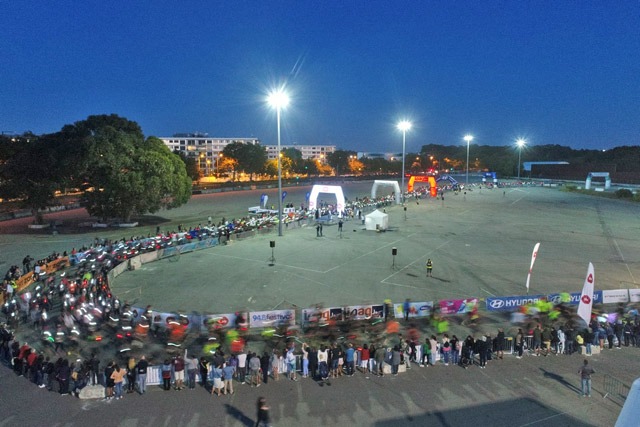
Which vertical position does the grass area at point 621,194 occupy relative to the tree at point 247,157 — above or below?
below

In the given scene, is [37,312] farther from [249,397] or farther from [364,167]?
[364,167]

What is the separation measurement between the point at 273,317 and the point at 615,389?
34.9 feet

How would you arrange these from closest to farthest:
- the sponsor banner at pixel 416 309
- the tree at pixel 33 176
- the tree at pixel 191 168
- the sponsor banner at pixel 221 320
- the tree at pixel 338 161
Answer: the sponsor banner at pixel 221 320
the sponsor banner at pixel 416 309
the tree at pixel 33 176
the tree at pixel 191 168
the tree at pixel 338 161

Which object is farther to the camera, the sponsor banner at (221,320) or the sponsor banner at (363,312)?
the sponsor banner at (363,312)

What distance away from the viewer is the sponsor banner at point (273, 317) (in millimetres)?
15055

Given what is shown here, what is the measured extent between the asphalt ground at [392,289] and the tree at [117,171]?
3.52 m

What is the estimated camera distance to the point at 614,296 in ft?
59.6

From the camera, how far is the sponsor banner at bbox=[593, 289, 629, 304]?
1808 cm

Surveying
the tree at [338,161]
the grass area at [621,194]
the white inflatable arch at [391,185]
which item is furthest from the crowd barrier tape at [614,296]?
the tree at [338,161]

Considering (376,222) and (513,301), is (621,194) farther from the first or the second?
(513,301)

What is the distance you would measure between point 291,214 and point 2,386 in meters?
33.9

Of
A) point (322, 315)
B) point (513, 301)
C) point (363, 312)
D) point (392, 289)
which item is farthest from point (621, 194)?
point (322, 315)

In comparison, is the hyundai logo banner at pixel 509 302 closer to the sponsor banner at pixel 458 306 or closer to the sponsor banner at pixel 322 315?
the sponsor banner at pixel 458 306

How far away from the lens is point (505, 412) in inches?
401
